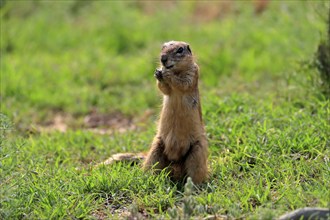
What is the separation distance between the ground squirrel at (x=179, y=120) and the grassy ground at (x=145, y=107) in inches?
10.4

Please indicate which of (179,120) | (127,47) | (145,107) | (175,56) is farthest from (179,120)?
(127,47)

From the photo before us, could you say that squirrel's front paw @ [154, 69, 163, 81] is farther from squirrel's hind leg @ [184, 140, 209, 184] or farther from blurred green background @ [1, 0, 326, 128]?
blurred green background @ [1, 0, 326, 128]

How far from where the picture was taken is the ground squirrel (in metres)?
6.46

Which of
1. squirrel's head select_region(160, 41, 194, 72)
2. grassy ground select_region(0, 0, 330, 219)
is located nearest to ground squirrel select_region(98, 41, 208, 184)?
squirrel's head select_region(160, 41, 194, 72)

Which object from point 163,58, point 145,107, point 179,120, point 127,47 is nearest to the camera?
point 163,58

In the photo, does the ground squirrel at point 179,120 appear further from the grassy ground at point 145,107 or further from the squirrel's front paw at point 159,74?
the grassy ground at point 145,107

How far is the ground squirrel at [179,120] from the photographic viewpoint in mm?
6457

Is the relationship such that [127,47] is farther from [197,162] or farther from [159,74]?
[197,162]

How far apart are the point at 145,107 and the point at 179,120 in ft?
11.6

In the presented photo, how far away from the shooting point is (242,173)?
6.55 meters

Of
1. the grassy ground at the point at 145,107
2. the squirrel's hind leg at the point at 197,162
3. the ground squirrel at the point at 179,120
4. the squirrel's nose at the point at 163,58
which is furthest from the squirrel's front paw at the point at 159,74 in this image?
the grassy ground at the point at 145,107

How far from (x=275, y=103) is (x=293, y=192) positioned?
3.17 metres

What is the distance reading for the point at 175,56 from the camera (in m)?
6.48

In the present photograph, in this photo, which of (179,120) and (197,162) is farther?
(179,120)
